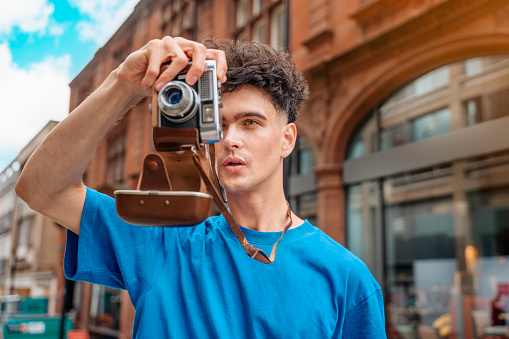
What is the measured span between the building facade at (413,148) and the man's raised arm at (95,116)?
271cm

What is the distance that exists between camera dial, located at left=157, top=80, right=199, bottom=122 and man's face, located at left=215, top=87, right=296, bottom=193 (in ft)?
0.86

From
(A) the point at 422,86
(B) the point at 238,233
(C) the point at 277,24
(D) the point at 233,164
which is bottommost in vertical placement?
(B) the point at 238,233

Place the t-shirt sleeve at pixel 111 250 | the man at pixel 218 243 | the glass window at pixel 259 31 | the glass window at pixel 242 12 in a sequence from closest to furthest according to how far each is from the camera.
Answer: the man at pixel 218 243
the t-shirt sleeve at pixel 111 250
the glass window at pixel 259 31
the glass window at pixel 242 12

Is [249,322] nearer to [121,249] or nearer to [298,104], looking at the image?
[121,249]

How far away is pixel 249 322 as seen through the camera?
3.93ft

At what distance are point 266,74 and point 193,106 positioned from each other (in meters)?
0.43

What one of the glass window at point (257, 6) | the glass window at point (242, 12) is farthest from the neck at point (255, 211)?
the glass window at point (242, 12)

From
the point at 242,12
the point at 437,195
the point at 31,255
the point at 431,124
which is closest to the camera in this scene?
the point at 437,195

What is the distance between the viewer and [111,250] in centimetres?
128

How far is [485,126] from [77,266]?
192 inches

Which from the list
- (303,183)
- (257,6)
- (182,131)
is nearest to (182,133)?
(182,131)

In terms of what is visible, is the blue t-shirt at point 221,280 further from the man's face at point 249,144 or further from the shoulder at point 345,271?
the man's face at point 249,144

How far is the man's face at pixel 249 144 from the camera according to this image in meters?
1.28

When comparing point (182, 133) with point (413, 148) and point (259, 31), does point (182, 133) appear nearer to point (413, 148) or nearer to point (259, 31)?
point (413, 148)
